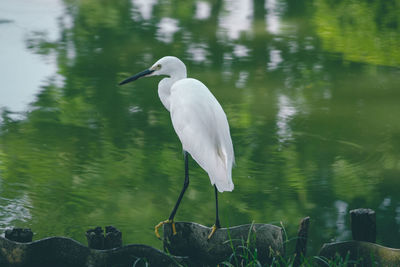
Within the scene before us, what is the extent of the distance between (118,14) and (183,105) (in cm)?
695

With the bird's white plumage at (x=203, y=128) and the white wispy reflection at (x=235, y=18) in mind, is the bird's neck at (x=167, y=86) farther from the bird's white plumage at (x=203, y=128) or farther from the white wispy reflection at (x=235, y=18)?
the white wispy reflection at (x=235, y=18)

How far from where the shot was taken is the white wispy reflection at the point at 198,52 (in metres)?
8.05

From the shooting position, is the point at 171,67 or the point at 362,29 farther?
the point at 362,29

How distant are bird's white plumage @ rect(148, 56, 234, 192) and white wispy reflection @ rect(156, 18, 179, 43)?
17.4ft

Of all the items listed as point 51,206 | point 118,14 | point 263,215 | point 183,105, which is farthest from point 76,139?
point 118,14

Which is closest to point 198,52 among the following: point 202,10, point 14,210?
point 202,10

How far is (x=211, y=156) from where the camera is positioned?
336 cm

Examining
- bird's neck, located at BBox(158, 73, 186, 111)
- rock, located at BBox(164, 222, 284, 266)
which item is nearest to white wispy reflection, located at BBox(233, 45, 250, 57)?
Answer: bird's neck, located at BBox(158, 73, 186, 111)

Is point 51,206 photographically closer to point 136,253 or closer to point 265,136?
point 136,253

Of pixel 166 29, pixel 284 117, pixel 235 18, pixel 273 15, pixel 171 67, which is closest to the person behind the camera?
pixel 171 67

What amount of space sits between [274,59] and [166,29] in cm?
184

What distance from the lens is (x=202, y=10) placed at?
10633mm

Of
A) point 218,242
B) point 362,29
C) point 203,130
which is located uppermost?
point 203,130

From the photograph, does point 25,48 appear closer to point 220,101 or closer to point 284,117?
point 220,101
